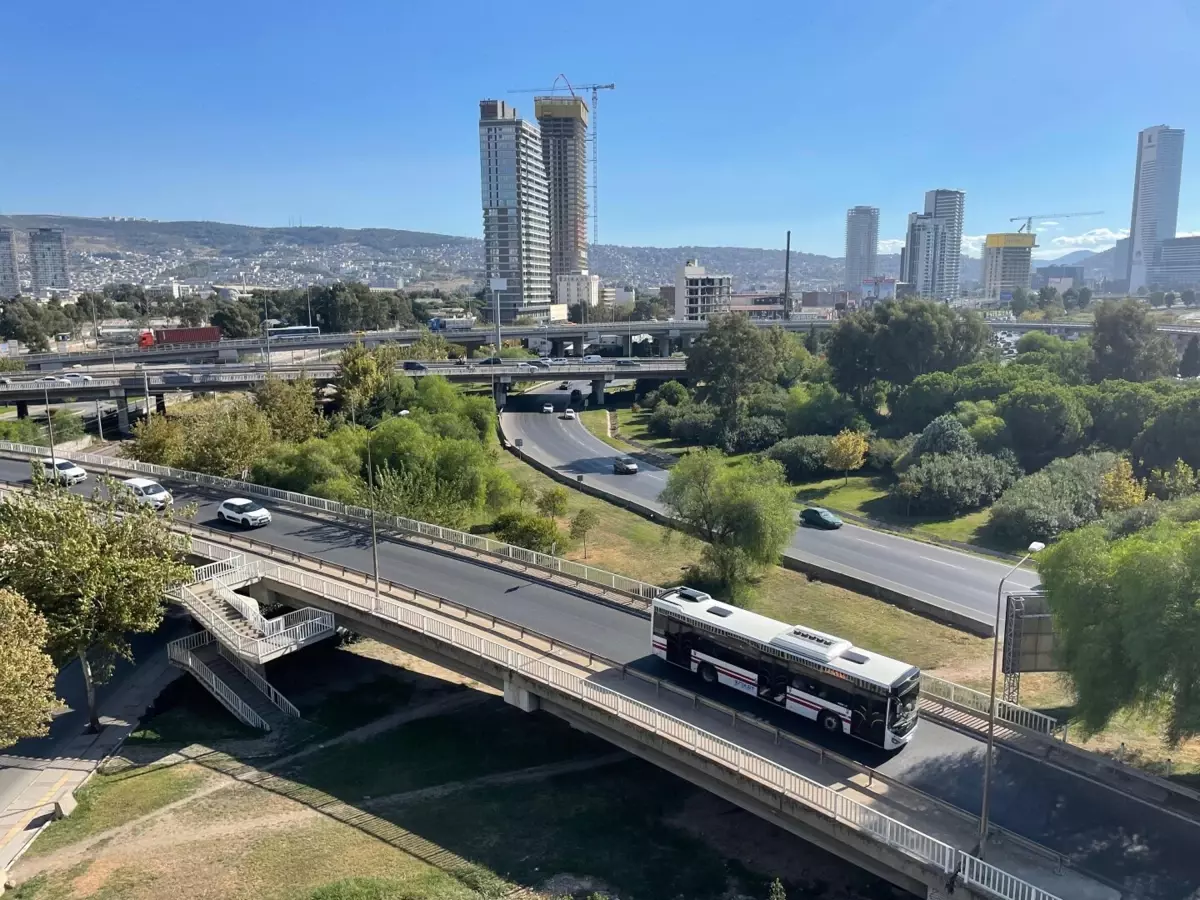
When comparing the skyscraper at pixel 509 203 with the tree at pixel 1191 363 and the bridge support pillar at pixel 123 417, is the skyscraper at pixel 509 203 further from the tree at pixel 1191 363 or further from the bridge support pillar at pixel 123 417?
the tree at pixel 1191 363

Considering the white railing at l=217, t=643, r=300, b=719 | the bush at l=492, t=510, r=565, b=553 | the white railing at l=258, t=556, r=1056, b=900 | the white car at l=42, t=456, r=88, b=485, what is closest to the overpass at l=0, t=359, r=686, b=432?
the white car at l=42, t=456, r=88, b=485

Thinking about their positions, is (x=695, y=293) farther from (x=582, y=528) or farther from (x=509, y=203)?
(x=582, y=528)

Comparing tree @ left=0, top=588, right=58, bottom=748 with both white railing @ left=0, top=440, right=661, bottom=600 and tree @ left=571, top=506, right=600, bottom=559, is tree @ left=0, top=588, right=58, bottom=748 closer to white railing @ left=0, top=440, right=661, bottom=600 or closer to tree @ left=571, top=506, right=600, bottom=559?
white railing @ left=0, top=440, right=661, bottom=600

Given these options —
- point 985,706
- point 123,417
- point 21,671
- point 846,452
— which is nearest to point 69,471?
point 21,671

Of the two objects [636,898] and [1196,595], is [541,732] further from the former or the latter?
[1196,595]

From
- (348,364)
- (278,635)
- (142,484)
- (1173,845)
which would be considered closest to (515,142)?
(348,364)

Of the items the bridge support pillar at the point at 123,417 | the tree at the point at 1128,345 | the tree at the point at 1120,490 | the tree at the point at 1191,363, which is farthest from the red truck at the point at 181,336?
the tree at the point at 1191,363
